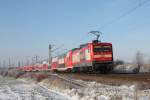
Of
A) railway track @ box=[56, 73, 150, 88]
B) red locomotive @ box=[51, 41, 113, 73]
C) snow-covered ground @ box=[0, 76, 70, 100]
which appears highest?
red locomotive @ box=[51, 41, 113, 73]

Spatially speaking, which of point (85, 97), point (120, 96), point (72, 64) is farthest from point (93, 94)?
point (72, 64)

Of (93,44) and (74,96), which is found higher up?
(93,44)

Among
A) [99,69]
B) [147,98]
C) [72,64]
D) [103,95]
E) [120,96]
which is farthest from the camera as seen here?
[72,64]

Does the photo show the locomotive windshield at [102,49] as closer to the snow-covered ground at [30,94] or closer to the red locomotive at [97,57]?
the red locomotive at [97,57]

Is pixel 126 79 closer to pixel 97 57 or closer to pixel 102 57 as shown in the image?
pixel 97 57

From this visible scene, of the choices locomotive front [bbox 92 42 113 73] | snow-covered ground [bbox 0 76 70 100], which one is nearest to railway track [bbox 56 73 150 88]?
snow-covered ground [bbox 0 76 70 100]

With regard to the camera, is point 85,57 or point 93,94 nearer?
point 93,94

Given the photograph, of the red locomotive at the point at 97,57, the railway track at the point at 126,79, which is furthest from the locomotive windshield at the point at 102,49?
the railway track at the point at 126,79

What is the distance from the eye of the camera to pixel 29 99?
1942 centimetres

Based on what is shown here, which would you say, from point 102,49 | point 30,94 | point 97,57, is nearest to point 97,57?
point 97,57

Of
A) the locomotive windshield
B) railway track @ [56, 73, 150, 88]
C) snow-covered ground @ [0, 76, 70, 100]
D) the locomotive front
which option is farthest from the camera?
the locomotive windshield

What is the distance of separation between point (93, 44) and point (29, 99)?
1860 centimetres

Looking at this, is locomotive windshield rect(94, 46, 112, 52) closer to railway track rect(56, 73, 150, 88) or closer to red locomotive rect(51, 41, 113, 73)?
red locomotive rect(51, 41, 113, 73)

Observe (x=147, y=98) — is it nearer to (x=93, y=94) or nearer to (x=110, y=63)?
(x=93, y=94)
